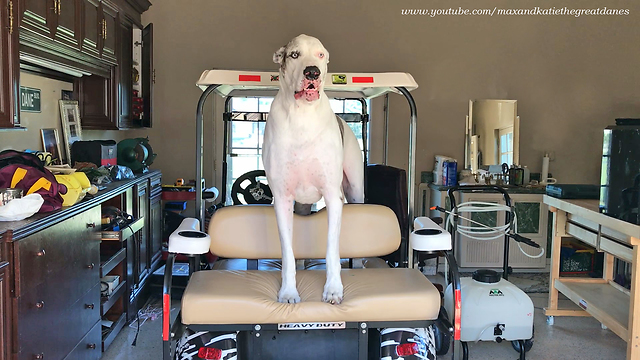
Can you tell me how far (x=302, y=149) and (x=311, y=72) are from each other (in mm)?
336

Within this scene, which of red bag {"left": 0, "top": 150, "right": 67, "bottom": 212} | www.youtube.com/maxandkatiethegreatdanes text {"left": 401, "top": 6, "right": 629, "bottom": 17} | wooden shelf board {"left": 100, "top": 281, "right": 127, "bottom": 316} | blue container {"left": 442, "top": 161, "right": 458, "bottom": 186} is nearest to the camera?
red bag {"left": 0, "top": 150, "right": 67, "bottom": 212}

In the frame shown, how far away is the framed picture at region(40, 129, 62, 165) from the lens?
366 cm

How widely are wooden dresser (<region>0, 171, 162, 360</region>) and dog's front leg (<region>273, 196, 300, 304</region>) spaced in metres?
1.00

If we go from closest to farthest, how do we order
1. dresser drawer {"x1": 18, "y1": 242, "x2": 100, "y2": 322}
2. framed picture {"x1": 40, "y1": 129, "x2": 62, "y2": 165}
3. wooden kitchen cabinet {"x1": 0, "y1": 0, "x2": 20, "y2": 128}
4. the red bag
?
1. dresser drawer {"x1": 18, "y1": 242, "x2": 100, "y2": 322}
2. the red bag
3. wooden kitchen cabinet {"x1": 0, "y1": 0, "x2": 20, "y2": 128}
4. framed picture {"x1": 40, "y1": 129, "x2": 62, "y2": 165}

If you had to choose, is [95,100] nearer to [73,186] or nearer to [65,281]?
[73,186]

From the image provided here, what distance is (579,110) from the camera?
226 inches

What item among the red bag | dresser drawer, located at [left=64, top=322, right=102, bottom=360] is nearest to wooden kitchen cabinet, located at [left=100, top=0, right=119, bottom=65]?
the red bag

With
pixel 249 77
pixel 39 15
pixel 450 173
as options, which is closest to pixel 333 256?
pixel 249 77

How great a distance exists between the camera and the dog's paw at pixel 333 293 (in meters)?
2.12

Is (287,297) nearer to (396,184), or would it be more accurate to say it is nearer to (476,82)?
(396,184)

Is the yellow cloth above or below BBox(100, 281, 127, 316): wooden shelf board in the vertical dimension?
above

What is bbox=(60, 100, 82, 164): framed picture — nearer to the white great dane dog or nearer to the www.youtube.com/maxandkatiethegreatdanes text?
the white great dane dog

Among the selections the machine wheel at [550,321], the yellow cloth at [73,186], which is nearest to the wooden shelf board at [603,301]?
the machine wheel at [550,321]

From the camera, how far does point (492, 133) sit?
5.64 meters
